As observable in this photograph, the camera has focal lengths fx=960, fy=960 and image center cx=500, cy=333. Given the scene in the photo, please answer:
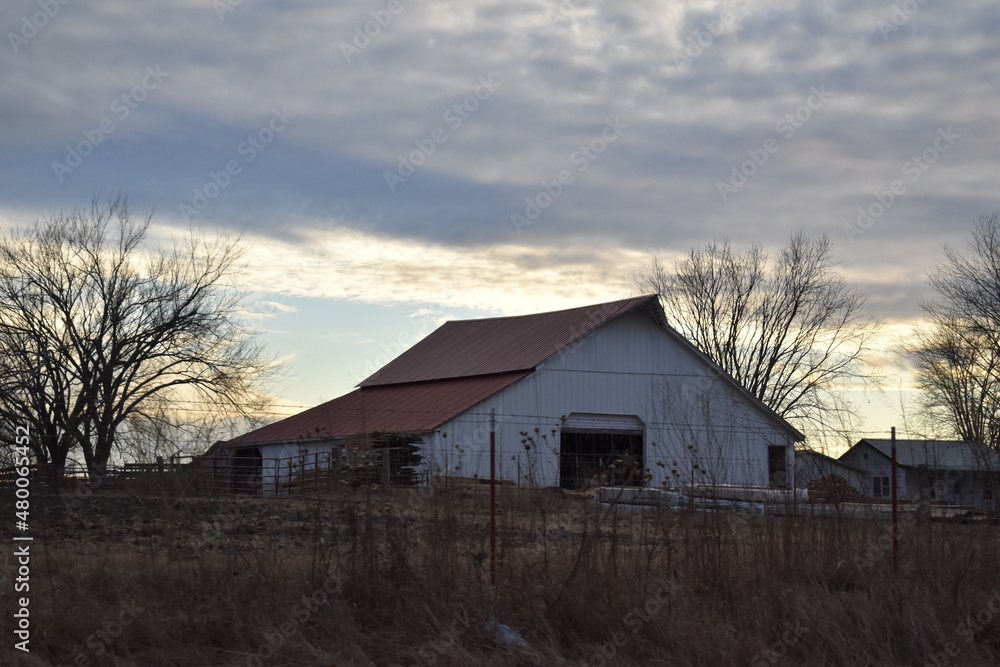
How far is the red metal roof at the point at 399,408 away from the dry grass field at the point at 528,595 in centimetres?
1913

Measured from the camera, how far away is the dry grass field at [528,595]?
26.1 feet

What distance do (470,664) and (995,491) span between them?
6.47 metres

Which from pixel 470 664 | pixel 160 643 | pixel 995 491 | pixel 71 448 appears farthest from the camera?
pixel 71 448

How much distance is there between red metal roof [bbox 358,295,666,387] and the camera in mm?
35219

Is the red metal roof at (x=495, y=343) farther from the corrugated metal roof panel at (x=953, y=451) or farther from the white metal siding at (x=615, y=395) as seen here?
the corrugated metal roof panel at (x=953, y=451)

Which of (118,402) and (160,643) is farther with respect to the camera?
(118,402)

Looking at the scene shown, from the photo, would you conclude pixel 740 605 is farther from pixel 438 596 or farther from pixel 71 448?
pixel 71 448

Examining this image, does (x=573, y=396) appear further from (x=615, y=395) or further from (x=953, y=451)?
(x=953, y=451)

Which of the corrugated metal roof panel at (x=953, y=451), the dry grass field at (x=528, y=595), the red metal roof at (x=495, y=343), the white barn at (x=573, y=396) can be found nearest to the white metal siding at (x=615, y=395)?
the white barn at (x=573, y=396)

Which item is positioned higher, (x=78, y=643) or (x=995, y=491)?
(x=995, y=491)

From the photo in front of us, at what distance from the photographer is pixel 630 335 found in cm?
3603

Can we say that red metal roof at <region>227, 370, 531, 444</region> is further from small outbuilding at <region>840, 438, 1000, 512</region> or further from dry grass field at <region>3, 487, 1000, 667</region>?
small outbuilding at <region>840, 438, 1000, 512</region>

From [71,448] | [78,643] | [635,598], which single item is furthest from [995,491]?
[71,448]

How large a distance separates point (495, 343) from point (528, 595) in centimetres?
3089
